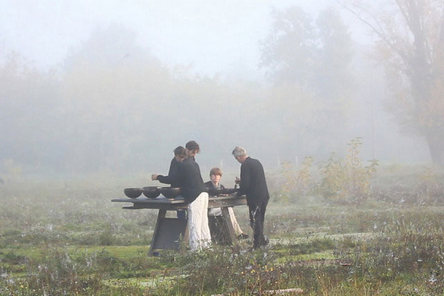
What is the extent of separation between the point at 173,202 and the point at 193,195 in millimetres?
406

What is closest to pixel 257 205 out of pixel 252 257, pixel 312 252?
pixel 312 252

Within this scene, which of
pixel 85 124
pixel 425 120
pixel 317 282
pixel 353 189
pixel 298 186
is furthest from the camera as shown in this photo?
pixel 85 124

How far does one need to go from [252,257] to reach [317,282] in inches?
41.8

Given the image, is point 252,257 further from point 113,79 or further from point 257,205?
point 113,79

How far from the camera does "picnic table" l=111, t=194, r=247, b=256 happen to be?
11.3 meters

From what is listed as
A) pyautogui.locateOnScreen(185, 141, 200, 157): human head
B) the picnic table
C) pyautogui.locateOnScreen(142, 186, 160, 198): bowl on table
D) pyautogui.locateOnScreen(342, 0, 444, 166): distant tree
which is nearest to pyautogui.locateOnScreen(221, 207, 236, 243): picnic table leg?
the picnic table

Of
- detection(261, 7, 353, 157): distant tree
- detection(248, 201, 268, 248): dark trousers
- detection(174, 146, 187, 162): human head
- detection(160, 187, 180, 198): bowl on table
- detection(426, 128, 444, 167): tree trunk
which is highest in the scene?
detection(261, 7, 353, 157): distant tree

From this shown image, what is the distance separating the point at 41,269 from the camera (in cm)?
833

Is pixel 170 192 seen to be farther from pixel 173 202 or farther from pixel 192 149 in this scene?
pixel 192 149

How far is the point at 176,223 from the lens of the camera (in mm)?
12047

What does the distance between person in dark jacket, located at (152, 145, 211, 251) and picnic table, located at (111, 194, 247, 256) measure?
0.50 ft

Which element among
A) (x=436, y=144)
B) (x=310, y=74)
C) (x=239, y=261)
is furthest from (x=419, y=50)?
(x=239, y=261)

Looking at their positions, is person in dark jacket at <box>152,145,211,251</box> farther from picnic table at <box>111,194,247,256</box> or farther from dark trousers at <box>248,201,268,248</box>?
dark trousers at <box>248,201,268,248</box>

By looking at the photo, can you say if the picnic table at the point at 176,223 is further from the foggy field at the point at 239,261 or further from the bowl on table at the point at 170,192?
the foggy field at the point at 239,261
